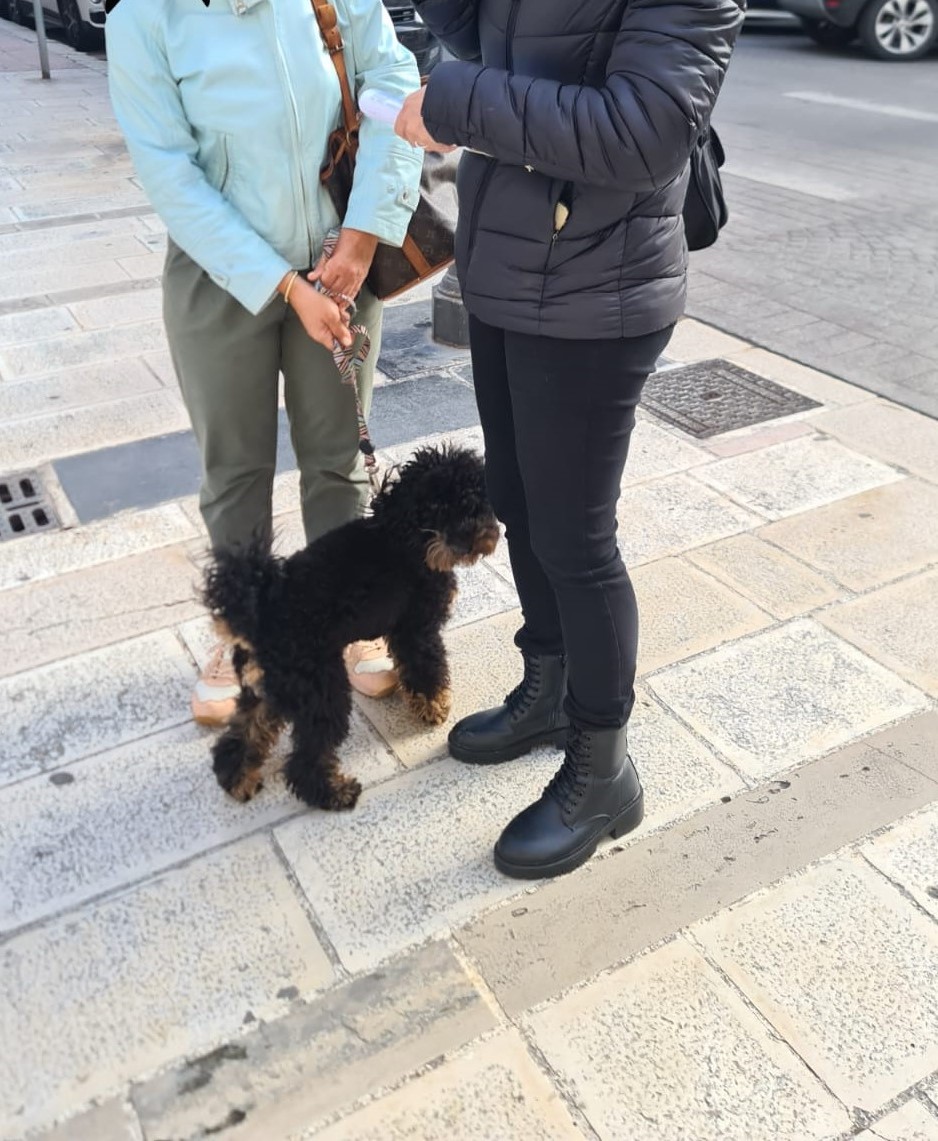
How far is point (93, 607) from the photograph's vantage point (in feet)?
10.9

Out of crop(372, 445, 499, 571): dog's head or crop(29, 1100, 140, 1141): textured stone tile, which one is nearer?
crop(29, 1100, 140, 1141): textured stone tile

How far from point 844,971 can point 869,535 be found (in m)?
1.95

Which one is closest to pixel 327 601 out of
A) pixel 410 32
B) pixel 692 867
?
pixel 692 867

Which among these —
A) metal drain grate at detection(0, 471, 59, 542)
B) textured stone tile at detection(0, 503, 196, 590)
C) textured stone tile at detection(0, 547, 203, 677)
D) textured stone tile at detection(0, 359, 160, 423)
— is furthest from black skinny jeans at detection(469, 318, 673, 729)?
textured stone tile at detection(0, 359, 160, 423)

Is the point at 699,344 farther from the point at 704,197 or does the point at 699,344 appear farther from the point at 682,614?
the point at 704,197

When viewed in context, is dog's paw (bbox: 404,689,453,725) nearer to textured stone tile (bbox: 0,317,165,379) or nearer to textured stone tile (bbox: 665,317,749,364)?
→ textured stone tile (bbox: 665,317,749,364)

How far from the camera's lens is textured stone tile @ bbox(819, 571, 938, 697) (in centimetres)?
302

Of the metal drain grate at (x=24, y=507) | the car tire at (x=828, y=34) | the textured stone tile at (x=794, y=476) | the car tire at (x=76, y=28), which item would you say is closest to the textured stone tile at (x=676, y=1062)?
the textured stone tile at (x=794, y=476)

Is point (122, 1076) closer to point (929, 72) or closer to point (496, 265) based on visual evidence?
point (496, 265)

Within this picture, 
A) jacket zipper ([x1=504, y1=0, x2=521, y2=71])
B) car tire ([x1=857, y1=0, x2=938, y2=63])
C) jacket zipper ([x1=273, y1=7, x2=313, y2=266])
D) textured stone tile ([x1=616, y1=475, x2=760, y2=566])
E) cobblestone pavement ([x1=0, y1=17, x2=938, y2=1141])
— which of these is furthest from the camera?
car tire ([x1=857, y1=0, x2=938, y2=63])

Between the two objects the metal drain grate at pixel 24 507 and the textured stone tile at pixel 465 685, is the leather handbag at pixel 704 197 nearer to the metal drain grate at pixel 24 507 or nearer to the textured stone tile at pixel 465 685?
the textured stone tile at pixel 465 685

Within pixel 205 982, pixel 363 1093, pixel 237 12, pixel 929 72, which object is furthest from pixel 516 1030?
pixel 929 72

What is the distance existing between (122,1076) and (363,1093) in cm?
46

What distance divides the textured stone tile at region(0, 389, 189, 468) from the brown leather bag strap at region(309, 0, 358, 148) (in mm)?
2312
